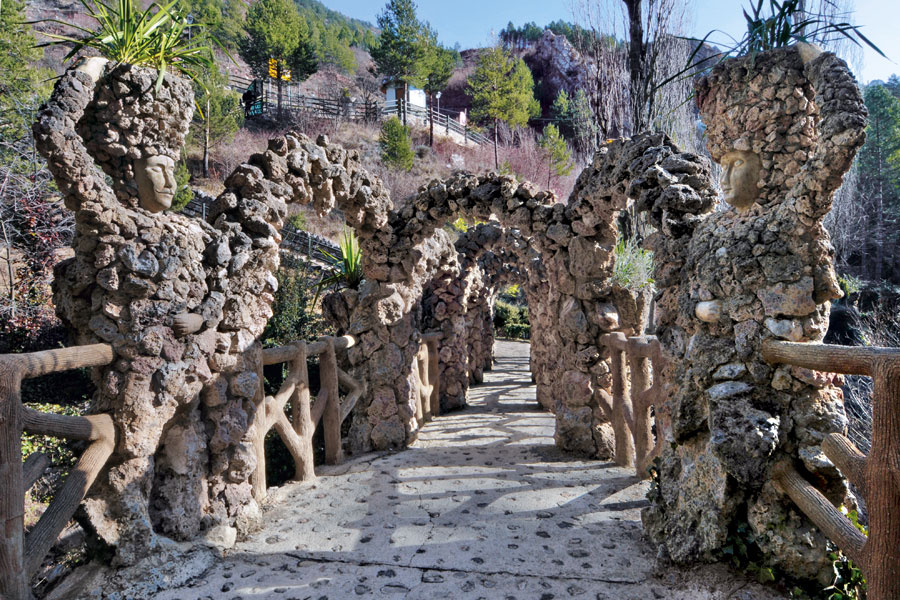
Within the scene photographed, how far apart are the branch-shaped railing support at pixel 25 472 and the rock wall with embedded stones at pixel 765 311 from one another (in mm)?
2923

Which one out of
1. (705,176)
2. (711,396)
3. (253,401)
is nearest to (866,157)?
(705,176)

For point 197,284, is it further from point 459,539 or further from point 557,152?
point 557,152

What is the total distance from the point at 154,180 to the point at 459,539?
2.91 metres

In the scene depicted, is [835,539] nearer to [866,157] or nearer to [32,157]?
[32,157]

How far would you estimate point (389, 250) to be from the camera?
5676 millimetres

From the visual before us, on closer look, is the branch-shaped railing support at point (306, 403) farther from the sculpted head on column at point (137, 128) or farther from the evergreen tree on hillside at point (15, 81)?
the evergreen tree on hillside at point (15, 81)

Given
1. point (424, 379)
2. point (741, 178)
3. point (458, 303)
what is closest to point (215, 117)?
point (458, 303)

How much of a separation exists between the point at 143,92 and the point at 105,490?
85.7 inches

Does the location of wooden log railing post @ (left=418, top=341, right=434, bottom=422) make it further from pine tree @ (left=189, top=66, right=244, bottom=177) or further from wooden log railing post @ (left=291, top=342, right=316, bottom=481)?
pine tree @ (left=189, top=66, right=244, bottom=177)

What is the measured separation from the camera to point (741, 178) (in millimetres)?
2635

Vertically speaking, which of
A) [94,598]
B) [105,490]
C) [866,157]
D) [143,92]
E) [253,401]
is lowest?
[94,598]

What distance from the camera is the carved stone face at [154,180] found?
3.04 meters

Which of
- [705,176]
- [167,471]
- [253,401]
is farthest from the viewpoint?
[253,401]

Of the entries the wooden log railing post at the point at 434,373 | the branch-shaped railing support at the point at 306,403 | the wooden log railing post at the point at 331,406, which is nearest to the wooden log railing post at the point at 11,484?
the branch-shaped railing support at the point at 306,403
